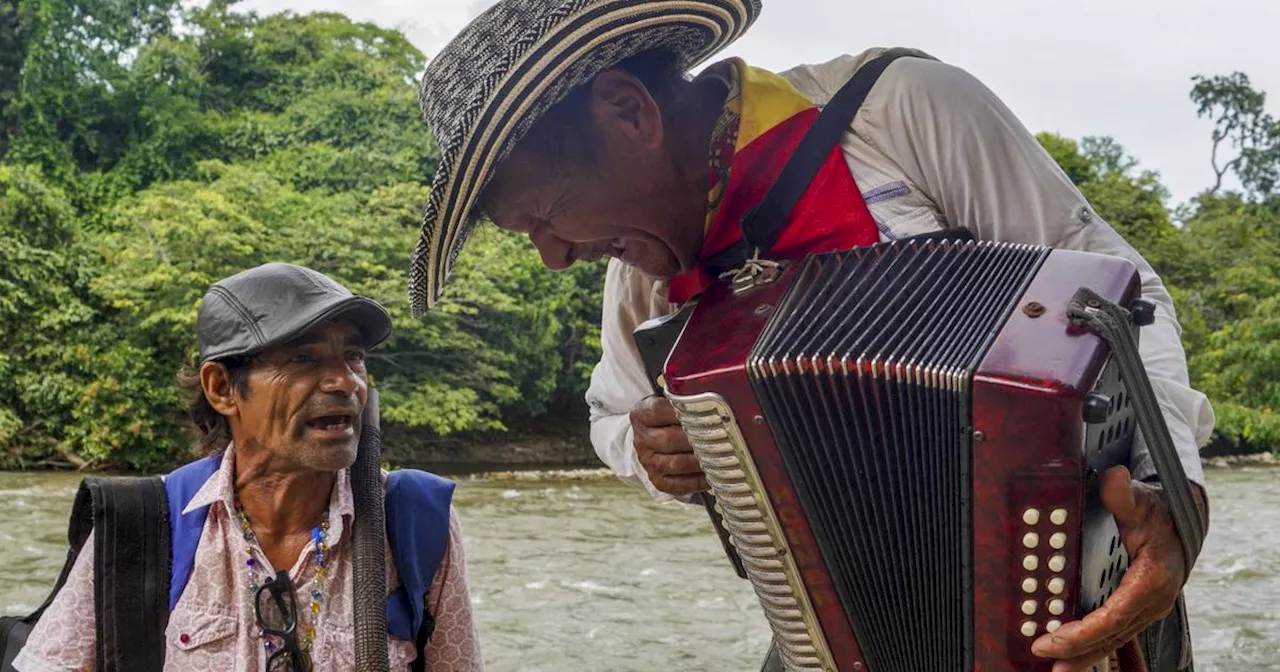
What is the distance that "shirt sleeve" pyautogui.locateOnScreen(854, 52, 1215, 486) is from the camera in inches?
68.1

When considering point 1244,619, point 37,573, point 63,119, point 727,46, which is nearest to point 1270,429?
point 1244,619

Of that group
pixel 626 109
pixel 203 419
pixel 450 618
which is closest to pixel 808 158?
pixel 626 109

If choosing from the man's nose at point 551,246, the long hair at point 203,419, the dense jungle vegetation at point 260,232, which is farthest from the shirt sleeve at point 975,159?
the dense jungle vegetation at point 260,232

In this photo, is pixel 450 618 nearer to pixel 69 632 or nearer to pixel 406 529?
pixel 406 529

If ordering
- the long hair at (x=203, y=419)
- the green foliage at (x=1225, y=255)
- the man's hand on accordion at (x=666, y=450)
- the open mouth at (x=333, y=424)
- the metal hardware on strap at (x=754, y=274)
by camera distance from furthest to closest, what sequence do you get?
the green foliage at (x=1225, y=255)
the long hair at (x=203, y=419)
the open mouth at (x=333, y=424)
the man's hand on accordion at (x=666, y=450)
the metal hardware on strap at (x=754, y=274)

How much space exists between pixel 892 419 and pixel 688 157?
0.61 m

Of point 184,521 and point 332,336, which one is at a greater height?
point 332,336

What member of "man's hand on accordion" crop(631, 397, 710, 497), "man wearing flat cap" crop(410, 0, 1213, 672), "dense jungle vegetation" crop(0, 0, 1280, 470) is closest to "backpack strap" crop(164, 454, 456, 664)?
"man wearing flat cap" crop(410, 0, 1213, 672)

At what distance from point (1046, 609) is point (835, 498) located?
0.30 metres

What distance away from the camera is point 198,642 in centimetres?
247

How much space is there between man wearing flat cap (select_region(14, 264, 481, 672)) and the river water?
4.31m

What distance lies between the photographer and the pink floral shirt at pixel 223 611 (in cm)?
248

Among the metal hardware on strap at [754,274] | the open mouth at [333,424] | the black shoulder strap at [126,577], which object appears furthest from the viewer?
the open mouth at [333,424]

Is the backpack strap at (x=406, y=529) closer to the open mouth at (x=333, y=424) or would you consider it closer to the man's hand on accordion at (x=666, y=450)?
the open mouth at (x=333, y=424)
